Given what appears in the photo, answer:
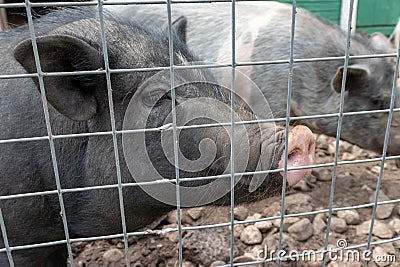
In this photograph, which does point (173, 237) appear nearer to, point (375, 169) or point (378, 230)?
point (378, 230)

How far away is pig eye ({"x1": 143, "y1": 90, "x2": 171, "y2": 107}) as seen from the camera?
1.73m

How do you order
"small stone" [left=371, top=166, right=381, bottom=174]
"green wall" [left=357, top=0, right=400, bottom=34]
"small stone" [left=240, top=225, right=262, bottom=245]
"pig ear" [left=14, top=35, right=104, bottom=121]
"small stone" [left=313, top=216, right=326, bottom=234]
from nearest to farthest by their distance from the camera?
"pig ear" [left=14, top=35, right=104, bottom=121]
"small stone" [left=240, top=225, right=262, bottom=245]
"small stone" [left=313, top=216, right=326, bottom=234]
"small stone" [left=371, top=166, right=381, bottom=174]
"green wall" [left=357, top=0, right=400, bottom=34]

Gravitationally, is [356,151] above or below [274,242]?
below

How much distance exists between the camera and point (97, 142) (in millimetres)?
1786

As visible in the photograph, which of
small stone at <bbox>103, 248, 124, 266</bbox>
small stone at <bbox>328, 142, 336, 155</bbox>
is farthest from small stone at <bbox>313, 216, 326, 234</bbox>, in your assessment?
small stone at <bbox>328, 142, 336, 155</bbox>

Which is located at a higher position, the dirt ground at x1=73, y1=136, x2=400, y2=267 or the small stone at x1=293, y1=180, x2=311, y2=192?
the dirt ground at x1=73, y1=136, x2=400, y2=267

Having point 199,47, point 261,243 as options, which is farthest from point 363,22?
point 261,243

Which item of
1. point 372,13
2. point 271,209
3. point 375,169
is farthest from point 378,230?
point 372,13

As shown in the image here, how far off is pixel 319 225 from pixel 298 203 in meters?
0.32

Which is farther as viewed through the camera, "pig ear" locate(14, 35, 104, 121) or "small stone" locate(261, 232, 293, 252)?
"small stone" locate(261, 232, 293, 252)

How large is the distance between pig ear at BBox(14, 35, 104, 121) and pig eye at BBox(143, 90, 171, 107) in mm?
174

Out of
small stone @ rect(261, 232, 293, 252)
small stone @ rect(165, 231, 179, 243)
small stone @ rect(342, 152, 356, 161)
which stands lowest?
small stone @ rect(342, 152, 356, 161)

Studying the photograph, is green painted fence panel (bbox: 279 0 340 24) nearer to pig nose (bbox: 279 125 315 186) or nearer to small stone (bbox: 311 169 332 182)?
small stone (bbox: 311 169 332 182)

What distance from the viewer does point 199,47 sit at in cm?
382
